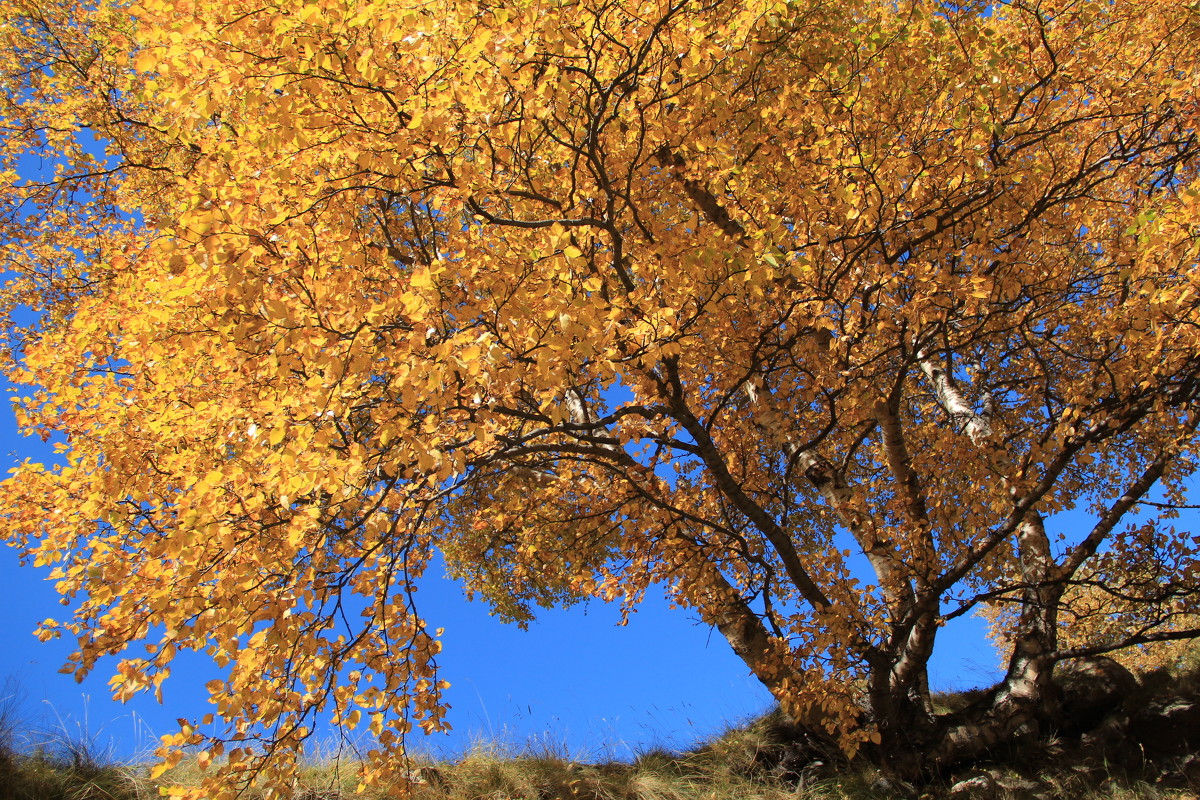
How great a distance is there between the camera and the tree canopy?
3416 millimetres

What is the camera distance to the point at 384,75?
354 cm

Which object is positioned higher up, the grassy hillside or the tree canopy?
the tree canopy

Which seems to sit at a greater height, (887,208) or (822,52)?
(822,52)

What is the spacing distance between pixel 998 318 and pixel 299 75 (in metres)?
7.09

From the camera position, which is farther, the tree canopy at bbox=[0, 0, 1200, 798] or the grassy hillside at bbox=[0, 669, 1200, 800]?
the grassy hillside at bbox=[0, 669, 1200, 800]

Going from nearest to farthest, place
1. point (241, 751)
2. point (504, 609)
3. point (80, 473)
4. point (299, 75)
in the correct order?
point (299, 75), point (241, 751), point (80, 473), point (504, 609)

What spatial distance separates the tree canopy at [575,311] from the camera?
3.42m

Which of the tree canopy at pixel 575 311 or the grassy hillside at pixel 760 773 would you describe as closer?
the tree canopy at pixel 575 311

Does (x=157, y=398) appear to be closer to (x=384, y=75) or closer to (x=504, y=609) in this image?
(x=384, y=75)

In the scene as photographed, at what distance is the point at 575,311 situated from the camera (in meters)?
3.04

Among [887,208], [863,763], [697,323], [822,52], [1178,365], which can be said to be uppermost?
[822,52]

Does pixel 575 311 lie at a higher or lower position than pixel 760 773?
higher

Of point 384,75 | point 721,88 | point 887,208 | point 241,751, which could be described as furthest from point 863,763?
point 384,75

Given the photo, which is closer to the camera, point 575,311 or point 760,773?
point 575,311
